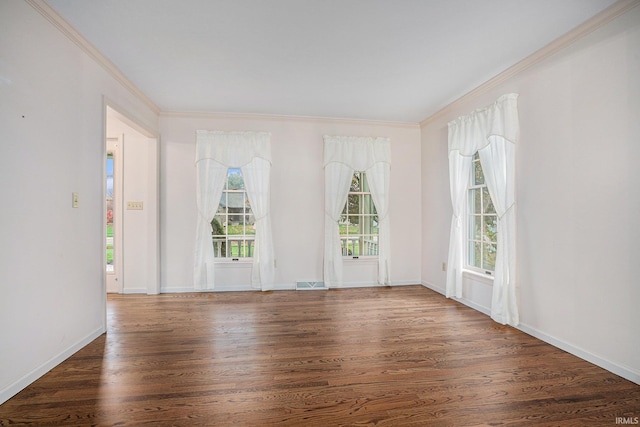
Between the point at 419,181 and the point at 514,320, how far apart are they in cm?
261

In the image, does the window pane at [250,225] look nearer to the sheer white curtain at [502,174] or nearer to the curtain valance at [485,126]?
the curtain valance at [485,126]

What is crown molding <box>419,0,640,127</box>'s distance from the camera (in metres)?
2.17

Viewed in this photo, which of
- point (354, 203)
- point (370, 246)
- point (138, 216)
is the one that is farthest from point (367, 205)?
point (138, 216)

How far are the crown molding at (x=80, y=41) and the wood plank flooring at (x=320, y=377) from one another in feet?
8.94

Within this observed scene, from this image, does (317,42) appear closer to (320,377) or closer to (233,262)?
(320,377)

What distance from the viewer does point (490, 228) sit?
11.7 ft

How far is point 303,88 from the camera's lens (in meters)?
3.55

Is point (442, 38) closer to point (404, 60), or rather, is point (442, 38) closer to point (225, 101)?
point (404, 60)

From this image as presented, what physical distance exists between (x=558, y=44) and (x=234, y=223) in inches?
174

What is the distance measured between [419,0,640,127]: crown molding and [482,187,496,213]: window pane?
1.23 metres

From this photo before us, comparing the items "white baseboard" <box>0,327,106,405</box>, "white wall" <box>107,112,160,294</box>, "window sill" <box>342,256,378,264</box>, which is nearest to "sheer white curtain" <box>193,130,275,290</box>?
"white wall" <box>107,112,160,294</box>

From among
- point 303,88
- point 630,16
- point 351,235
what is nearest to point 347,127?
point 303,88

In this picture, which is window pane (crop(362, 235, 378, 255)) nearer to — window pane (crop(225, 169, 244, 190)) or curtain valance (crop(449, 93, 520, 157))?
curtain valance (crop(449, 93, 520, 157))

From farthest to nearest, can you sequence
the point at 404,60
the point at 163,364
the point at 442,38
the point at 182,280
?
the point at 182,280 → the point at 404,60 → the point at 442,38 → the point at 163,364
